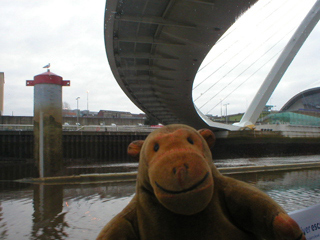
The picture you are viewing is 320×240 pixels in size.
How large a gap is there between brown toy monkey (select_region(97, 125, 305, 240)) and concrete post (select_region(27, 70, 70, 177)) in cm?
868

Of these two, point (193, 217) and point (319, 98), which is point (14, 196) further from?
point (319, 98)

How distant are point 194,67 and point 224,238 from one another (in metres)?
9.62

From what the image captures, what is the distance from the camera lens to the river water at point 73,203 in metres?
4.10

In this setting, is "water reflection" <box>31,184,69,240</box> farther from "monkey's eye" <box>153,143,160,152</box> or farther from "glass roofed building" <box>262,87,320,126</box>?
"glass roofed building" <box>262,87,320,126</box>

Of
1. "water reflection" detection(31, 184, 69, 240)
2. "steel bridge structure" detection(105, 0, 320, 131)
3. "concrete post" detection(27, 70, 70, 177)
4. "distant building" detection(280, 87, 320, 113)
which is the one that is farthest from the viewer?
"distant building" detection(280, 87, 320, 113)

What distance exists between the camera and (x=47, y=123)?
998cm

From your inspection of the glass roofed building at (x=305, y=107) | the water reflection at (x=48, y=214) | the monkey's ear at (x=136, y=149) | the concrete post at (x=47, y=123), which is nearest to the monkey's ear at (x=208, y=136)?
the monkey's ear at (x=136, y=149)

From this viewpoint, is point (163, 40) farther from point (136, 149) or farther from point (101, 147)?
point (101, 147)

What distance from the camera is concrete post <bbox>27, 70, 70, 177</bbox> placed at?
9.80m

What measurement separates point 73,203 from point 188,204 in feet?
15.3

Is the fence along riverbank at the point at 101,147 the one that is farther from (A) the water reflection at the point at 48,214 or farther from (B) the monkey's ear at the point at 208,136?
(B) the monkey's ear at the point at 208,136

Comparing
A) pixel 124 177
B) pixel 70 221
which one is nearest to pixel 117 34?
pixel 124 177

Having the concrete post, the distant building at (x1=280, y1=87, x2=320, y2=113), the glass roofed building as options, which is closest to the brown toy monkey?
the concrete post

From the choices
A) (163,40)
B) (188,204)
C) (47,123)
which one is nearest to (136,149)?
(188,204)
